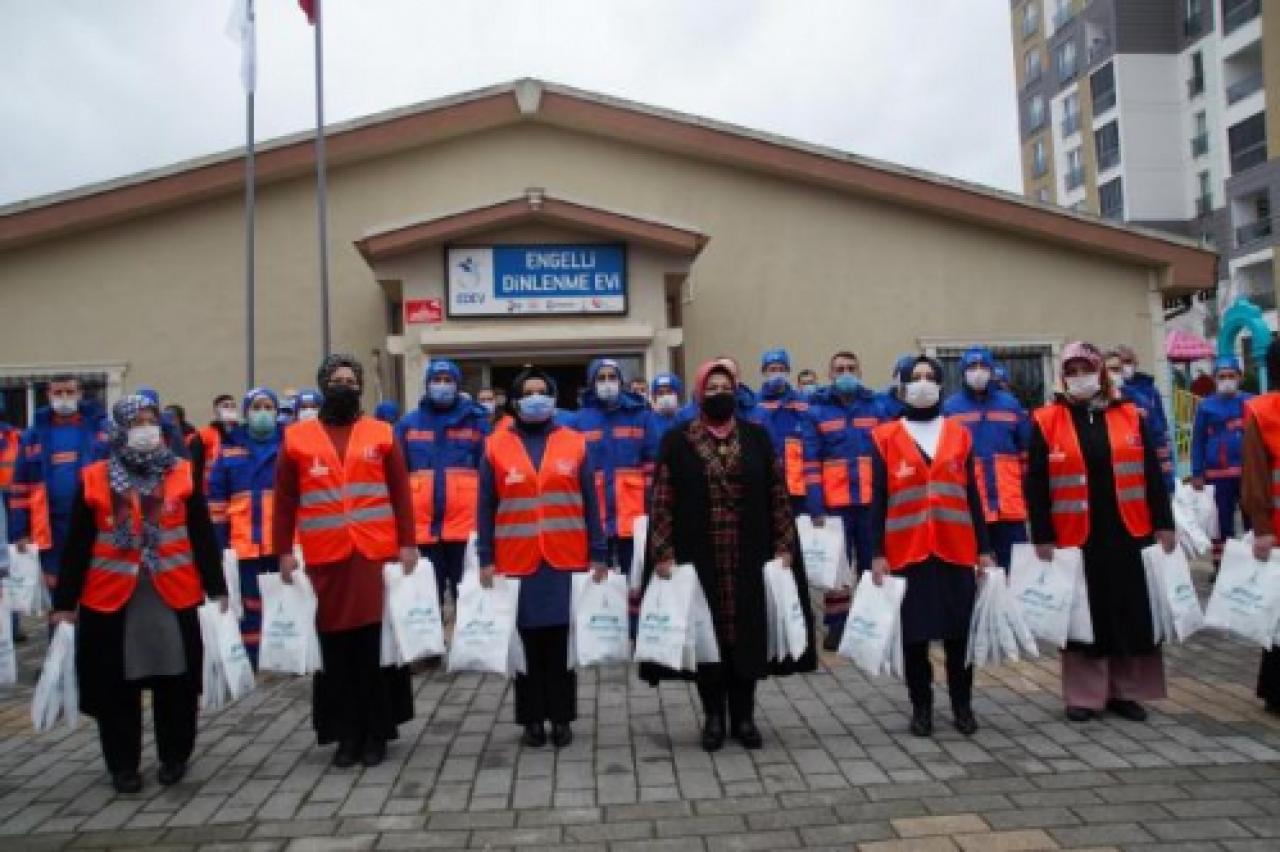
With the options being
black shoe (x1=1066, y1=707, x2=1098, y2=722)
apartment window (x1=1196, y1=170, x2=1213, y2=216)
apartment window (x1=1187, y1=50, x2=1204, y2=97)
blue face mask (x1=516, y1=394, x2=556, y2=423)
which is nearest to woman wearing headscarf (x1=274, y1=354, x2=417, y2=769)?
blue face mask (x1=516, y1=394, x2=556, y2=423)

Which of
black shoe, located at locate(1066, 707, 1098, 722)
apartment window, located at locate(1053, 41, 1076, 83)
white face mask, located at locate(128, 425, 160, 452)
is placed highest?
apartment window, located at locate(1053, 41, 1076, 83)

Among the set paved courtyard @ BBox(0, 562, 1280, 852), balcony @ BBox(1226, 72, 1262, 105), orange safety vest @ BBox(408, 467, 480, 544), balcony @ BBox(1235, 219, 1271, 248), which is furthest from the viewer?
balcony @ BBox(1235, 219, 1271, 248)

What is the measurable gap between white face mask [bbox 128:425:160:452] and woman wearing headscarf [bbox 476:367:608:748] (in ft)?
5.52

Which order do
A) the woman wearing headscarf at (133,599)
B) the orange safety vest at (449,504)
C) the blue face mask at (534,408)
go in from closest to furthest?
the woman wearing headscarf at (133,599), the blue face mask at (534,408), the orange safety vest at (449,504)

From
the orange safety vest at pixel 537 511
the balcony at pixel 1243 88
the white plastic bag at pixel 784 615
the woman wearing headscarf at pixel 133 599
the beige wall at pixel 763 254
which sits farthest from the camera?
the balcony at pixel 1243 88

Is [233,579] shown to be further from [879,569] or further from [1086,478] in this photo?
[1086,478]

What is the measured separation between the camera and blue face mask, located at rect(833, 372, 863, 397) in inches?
342

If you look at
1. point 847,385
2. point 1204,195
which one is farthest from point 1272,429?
point 1204,195

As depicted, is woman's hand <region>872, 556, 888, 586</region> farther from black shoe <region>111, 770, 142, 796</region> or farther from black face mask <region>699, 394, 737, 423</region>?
black shoe <region>111, 770, 142, 796</region>

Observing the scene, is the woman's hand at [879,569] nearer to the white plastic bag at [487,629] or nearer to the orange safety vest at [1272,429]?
the white plastic bag at [487,629]

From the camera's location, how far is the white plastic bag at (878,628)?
5.63m

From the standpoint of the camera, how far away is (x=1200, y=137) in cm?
5141

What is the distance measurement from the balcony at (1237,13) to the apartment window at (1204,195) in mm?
7258

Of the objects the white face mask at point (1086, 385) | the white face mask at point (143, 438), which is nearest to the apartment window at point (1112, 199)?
the white face mask at point (1086, 385)
